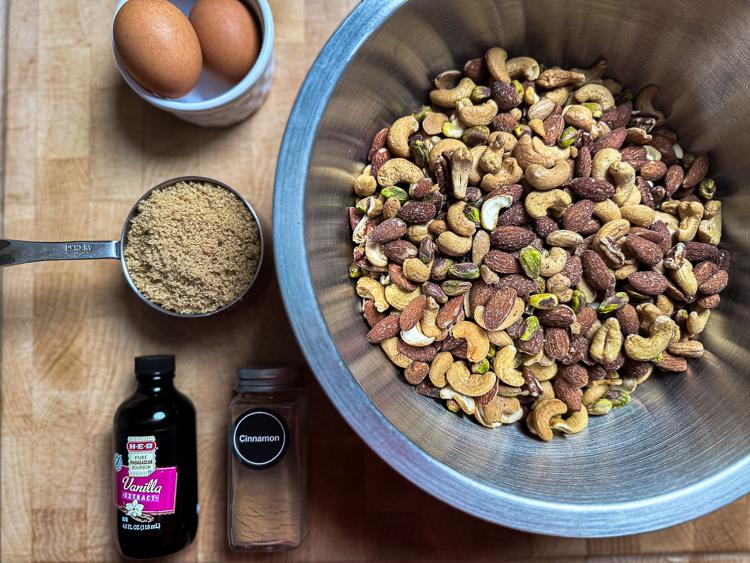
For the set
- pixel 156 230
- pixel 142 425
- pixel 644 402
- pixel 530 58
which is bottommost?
pixel 142 425

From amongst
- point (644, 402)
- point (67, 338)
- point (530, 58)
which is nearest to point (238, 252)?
point (67, 338)

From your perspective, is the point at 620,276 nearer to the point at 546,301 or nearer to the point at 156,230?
the point at 546,301

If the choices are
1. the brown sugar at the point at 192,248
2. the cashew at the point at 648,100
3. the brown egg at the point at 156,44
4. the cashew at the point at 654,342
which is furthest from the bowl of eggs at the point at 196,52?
the cashew at the point at 654,342

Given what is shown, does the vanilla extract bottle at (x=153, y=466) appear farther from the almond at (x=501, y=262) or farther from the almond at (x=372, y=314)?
the almond at (x=501, y=262)

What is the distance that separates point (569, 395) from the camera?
0.65 meters

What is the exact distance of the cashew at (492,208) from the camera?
632 mm

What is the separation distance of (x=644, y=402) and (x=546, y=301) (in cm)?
23

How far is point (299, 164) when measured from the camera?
1.68 feet

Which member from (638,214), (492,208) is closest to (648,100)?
(638,214)

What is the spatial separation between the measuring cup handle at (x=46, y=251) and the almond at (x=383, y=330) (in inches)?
16.3

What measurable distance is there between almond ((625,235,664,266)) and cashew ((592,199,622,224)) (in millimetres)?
33

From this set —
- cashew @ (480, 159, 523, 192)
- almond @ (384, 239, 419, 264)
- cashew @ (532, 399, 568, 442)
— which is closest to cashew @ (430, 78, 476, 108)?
cashew @ (480, 159, 523, 192)

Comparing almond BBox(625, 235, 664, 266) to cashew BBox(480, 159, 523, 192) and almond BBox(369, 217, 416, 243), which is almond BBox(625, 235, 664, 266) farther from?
almond BBox(369, 217, 416, 243)

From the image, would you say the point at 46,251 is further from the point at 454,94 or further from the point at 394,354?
the point at 454,94
